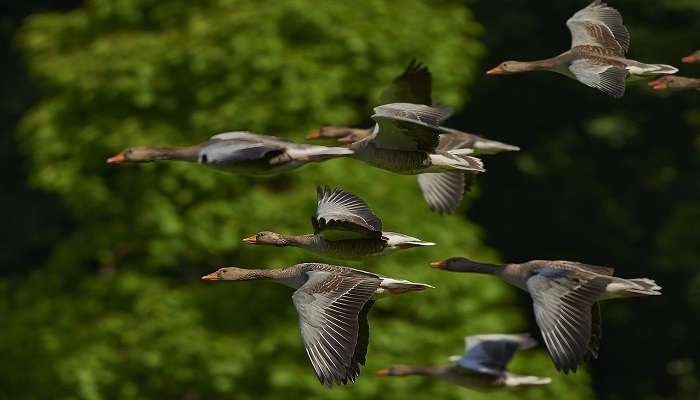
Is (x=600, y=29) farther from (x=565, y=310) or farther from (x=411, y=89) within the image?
(x=565, y=310)

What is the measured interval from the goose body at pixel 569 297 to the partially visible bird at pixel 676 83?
50.2 inches

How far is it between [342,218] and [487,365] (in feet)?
10.2

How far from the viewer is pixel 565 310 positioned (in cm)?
813

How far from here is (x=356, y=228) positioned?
876cm

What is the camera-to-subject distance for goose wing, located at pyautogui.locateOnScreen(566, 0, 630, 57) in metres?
10.5

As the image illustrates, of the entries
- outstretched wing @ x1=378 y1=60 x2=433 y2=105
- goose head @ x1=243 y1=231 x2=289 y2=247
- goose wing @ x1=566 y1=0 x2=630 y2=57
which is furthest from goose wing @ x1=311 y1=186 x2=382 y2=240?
goose wing @ x1=566 y1=0 x2=630 y2=57

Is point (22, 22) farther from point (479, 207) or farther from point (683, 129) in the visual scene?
point (683, 129)

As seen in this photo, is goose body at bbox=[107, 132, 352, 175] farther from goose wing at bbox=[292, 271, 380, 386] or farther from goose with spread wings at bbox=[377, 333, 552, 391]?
goose with spread wings at bbox=[377, 333, 552, 391]

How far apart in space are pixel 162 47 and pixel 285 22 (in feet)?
5.23

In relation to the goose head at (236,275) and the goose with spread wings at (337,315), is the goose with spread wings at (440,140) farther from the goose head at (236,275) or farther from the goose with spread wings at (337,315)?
the goose with spread wings at (337,315)

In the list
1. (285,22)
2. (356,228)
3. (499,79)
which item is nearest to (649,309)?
(499,79)

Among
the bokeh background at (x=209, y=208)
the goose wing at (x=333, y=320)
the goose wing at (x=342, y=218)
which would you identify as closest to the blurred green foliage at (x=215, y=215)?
the bokeh background at (x=209, y=208)

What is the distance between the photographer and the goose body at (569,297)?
797cm

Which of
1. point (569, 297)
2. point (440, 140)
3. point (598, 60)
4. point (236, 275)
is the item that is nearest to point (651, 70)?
point (598, 60)
